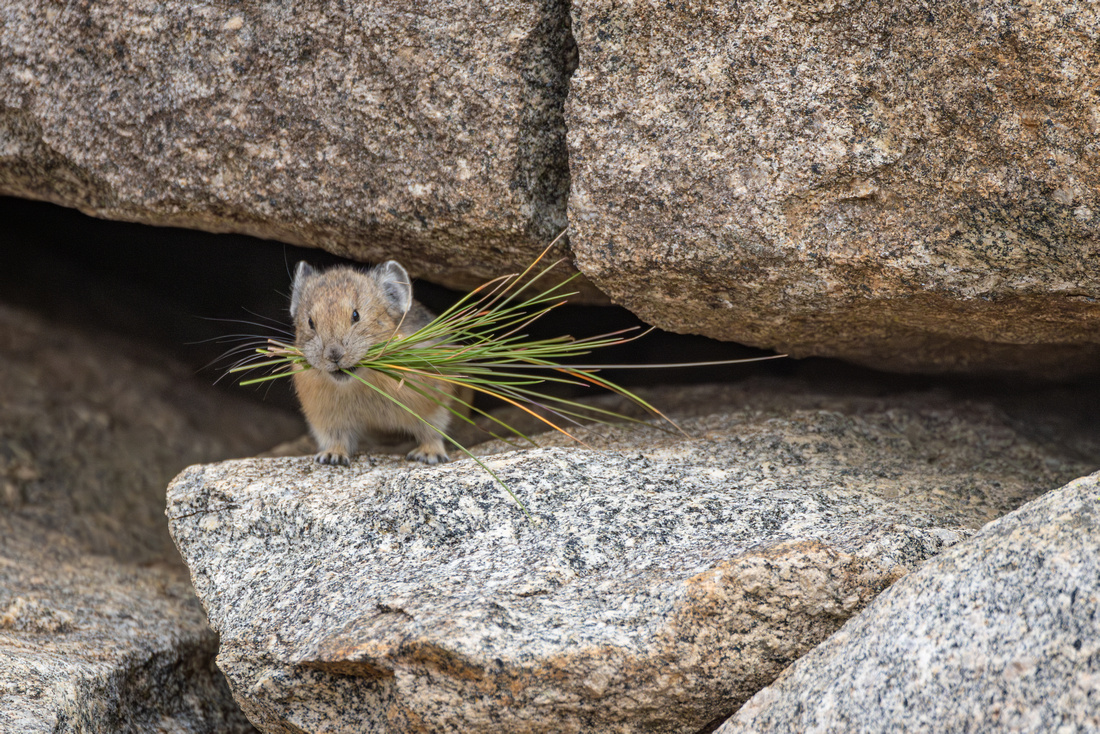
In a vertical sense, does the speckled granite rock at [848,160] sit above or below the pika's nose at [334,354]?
above

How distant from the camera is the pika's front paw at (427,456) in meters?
4.88

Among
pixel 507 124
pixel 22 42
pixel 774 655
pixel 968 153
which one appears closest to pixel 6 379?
pixel 22 42

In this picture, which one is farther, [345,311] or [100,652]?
[345,311]

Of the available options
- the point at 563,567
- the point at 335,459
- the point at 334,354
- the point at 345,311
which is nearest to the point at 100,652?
the point at 335,459

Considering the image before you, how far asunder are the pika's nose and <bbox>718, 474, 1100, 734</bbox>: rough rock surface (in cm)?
265

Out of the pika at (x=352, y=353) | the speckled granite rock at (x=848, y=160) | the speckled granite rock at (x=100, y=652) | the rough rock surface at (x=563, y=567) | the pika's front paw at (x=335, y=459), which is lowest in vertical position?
the speckled granite rock at (x=100, y=652)

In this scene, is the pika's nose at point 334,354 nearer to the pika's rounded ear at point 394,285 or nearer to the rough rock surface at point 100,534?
the pika's rounded ear at point 394,285

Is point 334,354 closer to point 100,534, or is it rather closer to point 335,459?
point 335,459

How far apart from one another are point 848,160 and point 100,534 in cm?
515

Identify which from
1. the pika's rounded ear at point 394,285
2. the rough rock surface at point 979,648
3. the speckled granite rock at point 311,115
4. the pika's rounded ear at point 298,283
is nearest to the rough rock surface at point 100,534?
the pika's rounded ear at point 298,283

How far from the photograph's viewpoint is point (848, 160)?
11.7ft

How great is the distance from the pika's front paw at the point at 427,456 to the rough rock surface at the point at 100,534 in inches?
54.5

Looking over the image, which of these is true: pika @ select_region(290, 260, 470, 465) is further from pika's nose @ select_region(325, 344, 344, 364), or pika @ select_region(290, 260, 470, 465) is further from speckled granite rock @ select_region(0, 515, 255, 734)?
speckled granite rock @ select_region(0, 515, 255, 734)

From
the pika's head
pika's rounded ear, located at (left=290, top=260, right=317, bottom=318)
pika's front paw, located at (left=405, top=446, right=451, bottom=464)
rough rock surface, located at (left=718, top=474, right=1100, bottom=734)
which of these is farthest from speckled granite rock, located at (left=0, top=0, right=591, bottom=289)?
rough rock surface, located at (left=718, top=474, right=1100, bottom=734)
